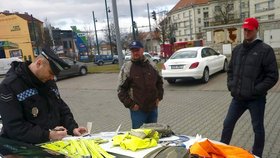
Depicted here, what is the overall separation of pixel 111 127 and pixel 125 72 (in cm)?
322

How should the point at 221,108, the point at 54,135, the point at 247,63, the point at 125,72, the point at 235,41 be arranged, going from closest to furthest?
the point at 54,135, the point at 247,63, the point at 125,72, the point at 221,108, the point at 235,41

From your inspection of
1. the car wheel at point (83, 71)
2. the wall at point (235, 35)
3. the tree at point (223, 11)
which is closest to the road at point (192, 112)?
the wall at point (235, 35)

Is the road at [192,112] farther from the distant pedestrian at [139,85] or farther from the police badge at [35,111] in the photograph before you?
the police badge at [35,111]

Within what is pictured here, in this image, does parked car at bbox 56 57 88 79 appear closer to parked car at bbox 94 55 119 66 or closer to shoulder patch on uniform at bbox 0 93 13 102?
shoulder patch on uniform at bbox 0 93 13 102

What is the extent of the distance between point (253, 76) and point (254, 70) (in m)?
0.08

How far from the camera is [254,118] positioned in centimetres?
385

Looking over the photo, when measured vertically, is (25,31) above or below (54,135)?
above

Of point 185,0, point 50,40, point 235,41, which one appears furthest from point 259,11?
point 235,41

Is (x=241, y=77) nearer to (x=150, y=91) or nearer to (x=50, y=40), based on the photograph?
(x=150, y=91)

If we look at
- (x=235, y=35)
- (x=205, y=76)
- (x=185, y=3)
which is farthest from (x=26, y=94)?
(x=185, y=3)

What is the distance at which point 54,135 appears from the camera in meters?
2.46

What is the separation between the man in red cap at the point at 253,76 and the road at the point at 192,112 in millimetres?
956

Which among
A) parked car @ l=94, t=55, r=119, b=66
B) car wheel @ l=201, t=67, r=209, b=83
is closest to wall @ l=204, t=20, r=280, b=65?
car wheel @ l=201, t=67, r=209, b=83

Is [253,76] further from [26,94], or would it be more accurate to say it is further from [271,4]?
[271,4]
